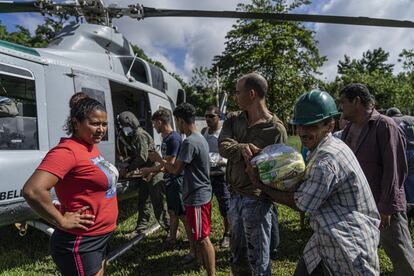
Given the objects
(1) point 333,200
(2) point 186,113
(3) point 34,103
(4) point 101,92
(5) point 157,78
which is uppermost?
(5) point 157,78

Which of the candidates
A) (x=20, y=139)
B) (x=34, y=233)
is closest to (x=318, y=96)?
(x=20, y=139)

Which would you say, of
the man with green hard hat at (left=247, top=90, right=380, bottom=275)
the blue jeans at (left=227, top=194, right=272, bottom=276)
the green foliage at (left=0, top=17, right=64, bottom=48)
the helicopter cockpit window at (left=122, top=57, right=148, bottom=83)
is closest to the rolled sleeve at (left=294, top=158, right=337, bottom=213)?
the man with green hard hat at (left=247, top=90, right=380, bottom=275)

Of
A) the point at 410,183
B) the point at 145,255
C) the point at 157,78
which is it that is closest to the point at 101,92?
the point at 145,255

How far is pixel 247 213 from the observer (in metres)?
2.84

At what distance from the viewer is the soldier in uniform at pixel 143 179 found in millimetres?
5234

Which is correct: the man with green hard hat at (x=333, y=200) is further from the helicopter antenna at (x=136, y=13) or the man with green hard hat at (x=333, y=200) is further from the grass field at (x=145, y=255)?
the helicopter antenna at (x=136, y=13)

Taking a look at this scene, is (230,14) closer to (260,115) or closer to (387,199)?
(260,115)

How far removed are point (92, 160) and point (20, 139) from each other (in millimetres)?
1924

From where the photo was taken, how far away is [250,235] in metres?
2.82

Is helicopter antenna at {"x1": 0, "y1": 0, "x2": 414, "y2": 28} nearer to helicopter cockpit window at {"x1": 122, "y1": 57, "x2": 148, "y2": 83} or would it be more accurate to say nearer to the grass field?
helicopter cockpit window at {"x1": 122, "y1": 57, "x2": 148, "y2": 83}

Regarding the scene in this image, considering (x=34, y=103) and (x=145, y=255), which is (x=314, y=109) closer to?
(x=34, y=103)

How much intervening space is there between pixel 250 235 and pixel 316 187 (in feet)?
3.56

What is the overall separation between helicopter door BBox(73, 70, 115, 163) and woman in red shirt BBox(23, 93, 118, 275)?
2.45 meters

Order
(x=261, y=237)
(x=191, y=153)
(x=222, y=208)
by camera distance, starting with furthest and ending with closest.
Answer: (x=222, y=208) → (x=191, y=153) → (x=261, y=237)
